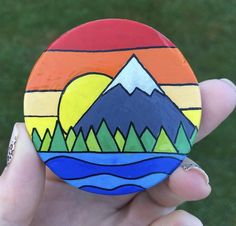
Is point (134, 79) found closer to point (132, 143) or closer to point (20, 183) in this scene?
point (132, 143)

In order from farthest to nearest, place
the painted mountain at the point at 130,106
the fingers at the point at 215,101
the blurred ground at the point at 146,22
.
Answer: the blurred ground at the point at 146,22 → the fingers at the point at 215,101 → the painted mountain at the point at 130,106

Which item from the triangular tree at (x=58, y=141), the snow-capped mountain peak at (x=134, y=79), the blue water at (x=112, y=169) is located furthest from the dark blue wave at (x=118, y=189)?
the snow-capped mountain peak at (x=134, y=79)

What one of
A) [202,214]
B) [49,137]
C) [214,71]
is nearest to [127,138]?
[49,137]

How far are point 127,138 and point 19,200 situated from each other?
279mm

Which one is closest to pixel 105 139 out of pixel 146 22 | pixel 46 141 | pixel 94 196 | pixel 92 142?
pixel 92 142

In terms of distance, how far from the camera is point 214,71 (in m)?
2.10

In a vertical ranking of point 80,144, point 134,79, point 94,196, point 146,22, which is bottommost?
point 94,196

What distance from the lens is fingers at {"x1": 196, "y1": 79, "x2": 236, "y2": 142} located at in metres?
1.22

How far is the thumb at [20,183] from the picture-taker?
1113mm

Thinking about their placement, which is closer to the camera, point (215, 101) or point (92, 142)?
point (92, 142)

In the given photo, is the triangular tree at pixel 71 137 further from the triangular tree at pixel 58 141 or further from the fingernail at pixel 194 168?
the fingernail at pixel 194 168

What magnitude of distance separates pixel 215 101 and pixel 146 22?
102cm

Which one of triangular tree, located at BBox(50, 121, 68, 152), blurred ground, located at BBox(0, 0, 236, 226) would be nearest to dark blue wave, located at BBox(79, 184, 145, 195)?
triangular tree, located at BBox(50, 121, 68, 152)

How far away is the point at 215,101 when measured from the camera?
4.03 ft
